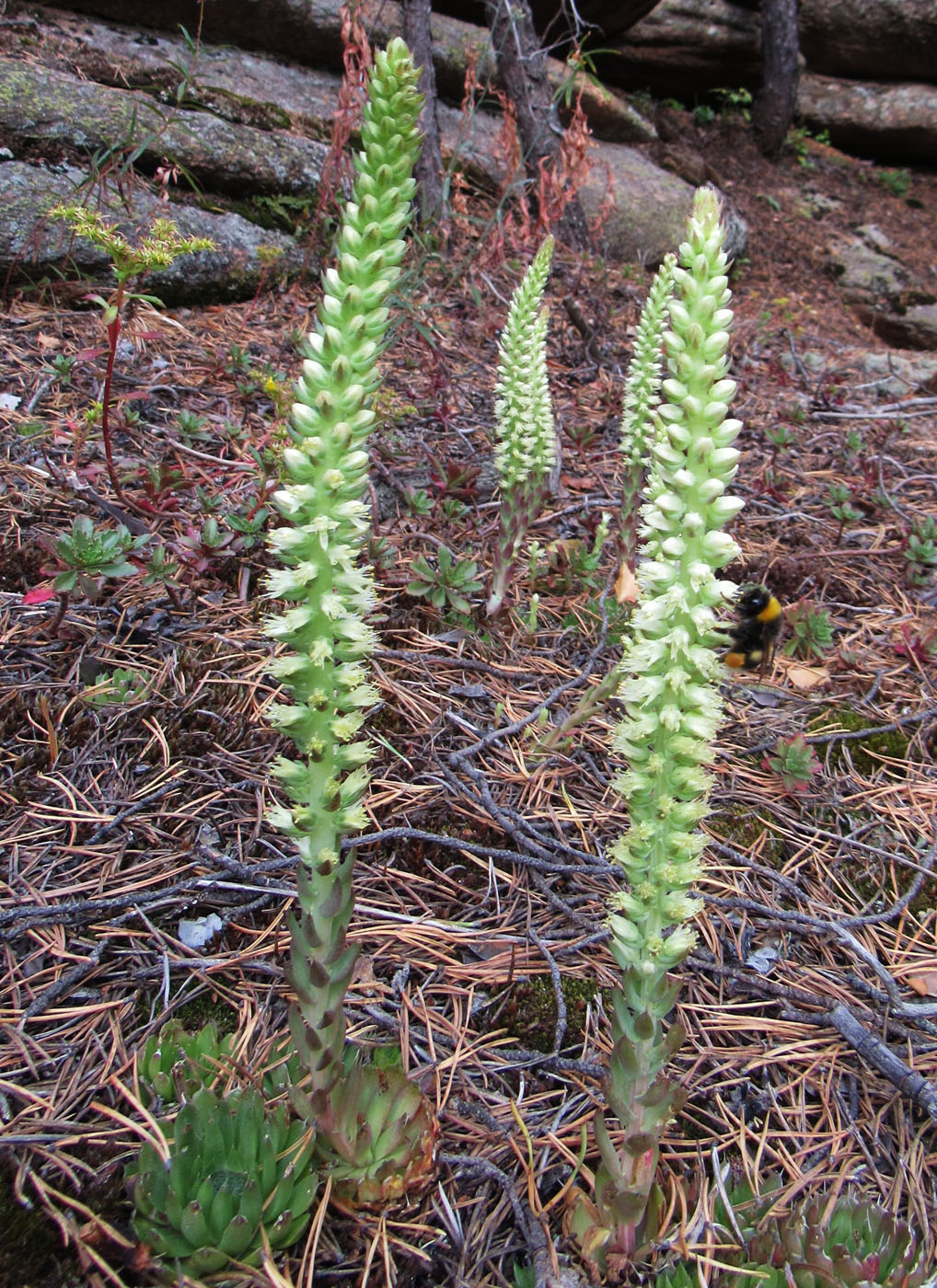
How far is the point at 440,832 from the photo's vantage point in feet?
8.84

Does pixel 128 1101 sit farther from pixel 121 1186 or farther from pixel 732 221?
pixel 732 221

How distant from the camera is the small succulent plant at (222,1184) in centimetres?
158

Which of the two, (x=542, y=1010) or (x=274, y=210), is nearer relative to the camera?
(x=542, y=1010)

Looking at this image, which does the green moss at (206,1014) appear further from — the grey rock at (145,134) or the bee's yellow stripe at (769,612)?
the grey rock at (145,134)

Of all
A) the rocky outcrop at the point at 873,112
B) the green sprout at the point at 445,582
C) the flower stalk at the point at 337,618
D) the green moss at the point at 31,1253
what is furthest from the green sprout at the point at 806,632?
the rocky outcrop at the point at 873,112

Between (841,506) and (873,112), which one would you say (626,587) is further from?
(873,112)

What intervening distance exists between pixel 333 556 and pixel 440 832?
4.56ft

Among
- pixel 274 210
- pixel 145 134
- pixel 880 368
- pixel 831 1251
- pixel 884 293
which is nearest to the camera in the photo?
pixel 831 1251

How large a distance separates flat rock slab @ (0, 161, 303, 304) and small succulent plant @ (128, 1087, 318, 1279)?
4401mm

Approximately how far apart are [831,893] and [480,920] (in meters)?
1.23

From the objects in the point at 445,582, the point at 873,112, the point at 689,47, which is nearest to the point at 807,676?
the point at 445,582

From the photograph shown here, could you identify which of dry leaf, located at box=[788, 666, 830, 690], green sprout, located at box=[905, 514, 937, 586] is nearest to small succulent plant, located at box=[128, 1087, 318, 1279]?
dry leaf, located at box=[788, 666, 830, 690]

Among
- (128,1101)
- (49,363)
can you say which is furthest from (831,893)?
(49,363)

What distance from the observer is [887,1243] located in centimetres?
171
